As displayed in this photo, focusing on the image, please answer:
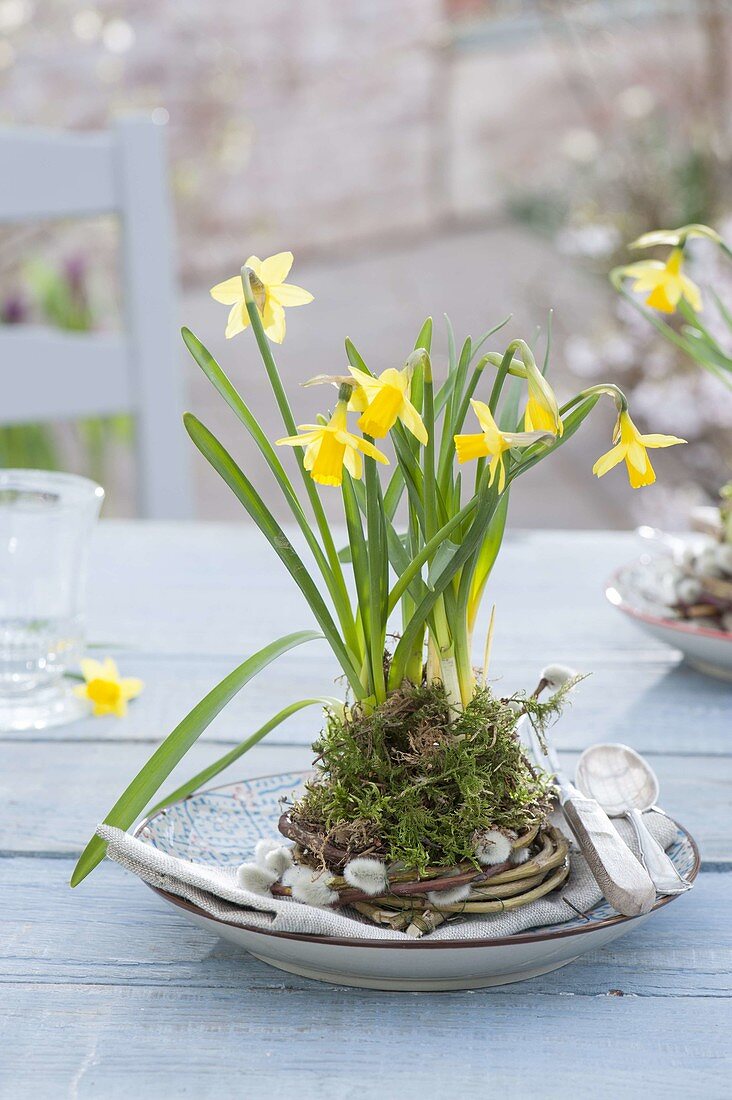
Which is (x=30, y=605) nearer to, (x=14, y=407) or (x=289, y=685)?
(x=289, y=685)

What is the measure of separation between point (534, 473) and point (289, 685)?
3.68 m

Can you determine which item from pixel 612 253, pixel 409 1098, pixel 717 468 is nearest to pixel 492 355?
pixel 409 1098

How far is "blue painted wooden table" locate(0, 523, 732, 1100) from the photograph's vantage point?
18.4 inches

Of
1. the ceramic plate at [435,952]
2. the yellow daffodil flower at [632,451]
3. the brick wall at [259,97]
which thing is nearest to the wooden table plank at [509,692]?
the ceramic plate at [435,952]

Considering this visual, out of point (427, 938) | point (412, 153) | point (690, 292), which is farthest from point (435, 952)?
point (412, 153)

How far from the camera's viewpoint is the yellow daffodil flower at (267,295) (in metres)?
0.51

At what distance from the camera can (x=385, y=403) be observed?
0.44 metres

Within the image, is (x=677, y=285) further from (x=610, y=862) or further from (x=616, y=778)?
(x=610, y=862)

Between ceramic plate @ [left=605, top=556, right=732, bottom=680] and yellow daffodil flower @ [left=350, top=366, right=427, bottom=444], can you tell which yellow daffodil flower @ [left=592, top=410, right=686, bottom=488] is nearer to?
yellow daffodil flower @ [left=350, top=366, right=427, bottom=444]

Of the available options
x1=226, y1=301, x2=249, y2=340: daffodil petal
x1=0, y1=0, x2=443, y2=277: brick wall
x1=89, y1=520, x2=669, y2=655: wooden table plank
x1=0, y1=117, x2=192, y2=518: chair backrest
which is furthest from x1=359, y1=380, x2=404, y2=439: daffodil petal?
x1=0, y1=0, x2=443, y2=277: brick wall

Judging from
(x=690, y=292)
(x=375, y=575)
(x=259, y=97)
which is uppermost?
(x=259, y=97)

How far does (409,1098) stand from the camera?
1.49 feet

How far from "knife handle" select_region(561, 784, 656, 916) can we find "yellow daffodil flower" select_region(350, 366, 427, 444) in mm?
185

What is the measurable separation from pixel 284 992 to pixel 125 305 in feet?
3.97
